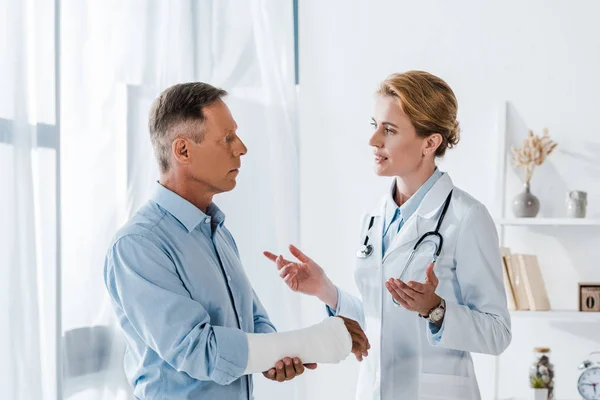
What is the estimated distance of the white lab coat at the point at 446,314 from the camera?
69.7 inches

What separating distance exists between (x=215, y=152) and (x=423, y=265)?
0.58 metres

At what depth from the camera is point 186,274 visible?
5.27 ft

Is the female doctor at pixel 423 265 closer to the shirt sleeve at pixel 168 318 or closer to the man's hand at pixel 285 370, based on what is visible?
the man's hand at pixel 285 370

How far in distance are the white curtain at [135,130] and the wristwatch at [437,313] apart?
2.91 feet

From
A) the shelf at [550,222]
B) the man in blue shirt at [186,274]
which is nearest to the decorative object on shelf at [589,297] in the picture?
the shelf at [550,222]

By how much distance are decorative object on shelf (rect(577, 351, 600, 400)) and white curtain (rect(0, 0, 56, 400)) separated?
1.84 metres

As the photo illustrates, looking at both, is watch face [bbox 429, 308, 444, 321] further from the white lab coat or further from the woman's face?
the woman's face

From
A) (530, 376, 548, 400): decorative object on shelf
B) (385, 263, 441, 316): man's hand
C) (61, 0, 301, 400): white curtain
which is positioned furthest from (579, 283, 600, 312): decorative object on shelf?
(385, 263, 441, 316): man's hand

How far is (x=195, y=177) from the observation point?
5.64ft

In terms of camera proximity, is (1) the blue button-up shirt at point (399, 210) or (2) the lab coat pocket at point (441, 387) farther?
(1) the blue button-up shirt at point (399, 210)

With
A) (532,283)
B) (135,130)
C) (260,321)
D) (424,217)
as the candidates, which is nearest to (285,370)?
(260,321)

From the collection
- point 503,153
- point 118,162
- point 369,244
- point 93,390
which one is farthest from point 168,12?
point 503,153

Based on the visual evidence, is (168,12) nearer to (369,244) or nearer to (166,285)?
(369,244)

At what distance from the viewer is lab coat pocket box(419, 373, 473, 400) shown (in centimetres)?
184
